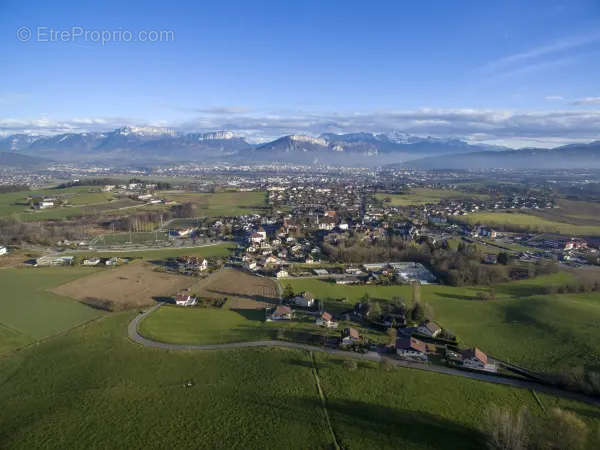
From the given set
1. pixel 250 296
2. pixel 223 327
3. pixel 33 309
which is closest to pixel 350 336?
pixel 223 327

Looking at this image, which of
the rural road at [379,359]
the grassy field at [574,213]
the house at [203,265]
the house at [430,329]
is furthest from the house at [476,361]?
the grassy field at [574,213]

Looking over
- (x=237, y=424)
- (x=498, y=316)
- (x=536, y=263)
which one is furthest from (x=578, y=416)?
(x=536, y=263)

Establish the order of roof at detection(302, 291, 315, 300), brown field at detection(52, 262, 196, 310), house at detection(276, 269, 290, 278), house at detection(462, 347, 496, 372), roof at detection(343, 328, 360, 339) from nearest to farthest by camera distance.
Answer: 1. house at detection(462, 347, 496, 372)
2. roof at detection(343, 328, 360, 339)
3. roof at detection(302, 291, 315, 300)
4. brown field at detection(52, 262, 196, 310)
5. house at detection(276, 269, 290, 278)

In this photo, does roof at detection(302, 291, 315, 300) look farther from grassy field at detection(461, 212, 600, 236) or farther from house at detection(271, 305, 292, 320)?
grassy field at detection(461, 212, 600, 236)

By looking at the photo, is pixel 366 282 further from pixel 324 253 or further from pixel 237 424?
pixel 237 424

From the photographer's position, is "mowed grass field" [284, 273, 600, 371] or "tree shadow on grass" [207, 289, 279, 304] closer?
"mowed grass field" [284, 273, 600, 371]

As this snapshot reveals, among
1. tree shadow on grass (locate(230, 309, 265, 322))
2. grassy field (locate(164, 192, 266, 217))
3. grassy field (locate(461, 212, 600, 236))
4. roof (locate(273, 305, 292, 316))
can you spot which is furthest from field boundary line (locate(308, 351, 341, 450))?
grassy field (locate(461, 212, 600, 236))

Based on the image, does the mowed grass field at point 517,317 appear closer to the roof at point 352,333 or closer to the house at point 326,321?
the house at point 326,321

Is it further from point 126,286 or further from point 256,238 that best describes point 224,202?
point 126,286
